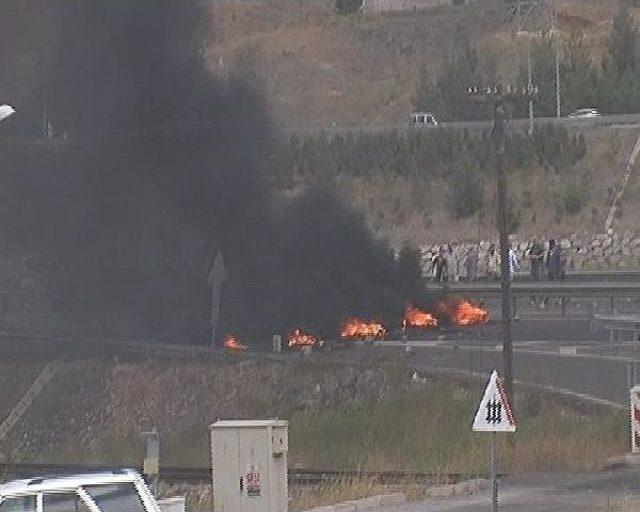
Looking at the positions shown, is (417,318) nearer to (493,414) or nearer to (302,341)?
(302,341)

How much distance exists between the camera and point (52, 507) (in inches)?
599

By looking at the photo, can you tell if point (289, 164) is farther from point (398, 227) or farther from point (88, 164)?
point (398, 227)

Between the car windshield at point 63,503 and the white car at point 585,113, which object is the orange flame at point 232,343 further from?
the white car at point 585,113

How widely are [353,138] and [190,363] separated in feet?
124

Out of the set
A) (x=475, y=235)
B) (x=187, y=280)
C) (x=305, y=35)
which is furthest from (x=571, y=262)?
(x=305, y=35)

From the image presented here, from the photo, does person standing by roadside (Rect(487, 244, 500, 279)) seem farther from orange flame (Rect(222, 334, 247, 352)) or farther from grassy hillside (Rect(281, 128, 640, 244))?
orange flame (Rect(222, 334, 247, 352))

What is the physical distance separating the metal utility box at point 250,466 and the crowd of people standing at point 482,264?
27.2 metres

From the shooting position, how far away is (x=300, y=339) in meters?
43.2

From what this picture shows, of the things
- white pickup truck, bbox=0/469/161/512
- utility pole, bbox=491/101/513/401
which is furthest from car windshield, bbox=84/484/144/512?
utility pole, bbox=491/101/513/401

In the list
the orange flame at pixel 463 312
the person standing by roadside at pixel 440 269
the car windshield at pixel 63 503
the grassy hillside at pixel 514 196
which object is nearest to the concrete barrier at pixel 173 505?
the car windshield at pixel 63 503

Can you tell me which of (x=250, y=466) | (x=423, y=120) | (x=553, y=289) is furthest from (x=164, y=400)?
(x=423, y=120)

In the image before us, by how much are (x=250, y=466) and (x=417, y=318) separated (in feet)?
82.3

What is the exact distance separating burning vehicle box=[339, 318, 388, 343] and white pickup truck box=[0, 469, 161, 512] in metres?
28.8

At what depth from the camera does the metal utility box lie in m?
21.1
